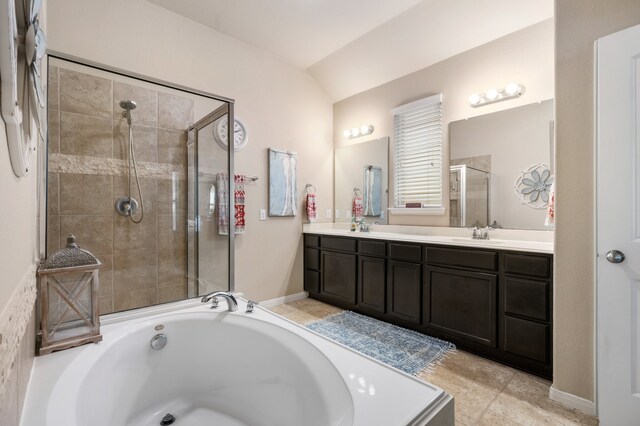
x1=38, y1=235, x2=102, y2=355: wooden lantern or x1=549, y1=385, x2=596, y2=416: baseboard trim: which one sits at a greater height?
x1=38, y1=235, x2=102, y2=355: wooden lantern

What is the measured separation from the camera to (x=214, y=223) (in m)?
2.43

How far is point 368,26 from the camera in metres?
3.08

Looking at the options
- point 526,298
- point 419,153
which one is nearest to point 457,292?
point 526,298

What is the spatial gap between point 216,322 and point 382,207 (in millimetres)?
2491

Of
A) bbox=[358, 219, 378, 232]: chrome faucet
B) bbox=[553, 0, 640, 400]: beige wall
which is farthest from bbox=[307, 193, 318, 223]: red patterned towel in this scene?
bbox=[553, 0, 640, 400]: beige wall

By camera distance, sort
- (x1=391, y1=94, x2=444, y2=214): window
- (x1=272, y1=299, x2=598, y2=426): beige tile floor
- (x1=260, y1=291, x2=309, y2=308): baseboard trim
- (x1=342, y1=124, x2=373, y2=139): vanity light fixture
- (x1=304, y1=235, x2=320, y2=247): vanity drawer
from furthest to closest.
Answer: (x1=342, y1=124, x2=373, y2=139): vanity light fixture
(x1=304, y1=235, x2=320, y2=247): vanity drawer
(x1=260, y1=291, x2=309, y2=308): baseboard trim
(x1=391, y1=94, x2=444, y2=214): window
(x1=272, y1=299, x2=598, y2=426): beige tile floor

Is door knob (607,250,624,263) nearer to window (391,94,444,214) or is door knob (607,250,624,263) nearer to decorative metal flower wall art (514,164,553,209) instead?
decorative metal flower wall art (514,164,553,209)

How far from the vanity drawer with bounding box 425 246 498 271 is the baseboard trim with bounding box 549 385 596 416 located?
78 cm

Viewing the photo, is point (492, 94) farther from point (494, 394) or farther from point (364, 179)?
point (494, 394)

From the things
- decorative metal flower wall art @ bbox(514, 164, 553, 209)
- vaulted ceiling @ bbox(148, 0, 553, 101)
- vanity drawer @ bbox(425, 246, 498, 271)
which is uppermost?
vaulted ceiling @ bbox(148, 0, 553, 101)

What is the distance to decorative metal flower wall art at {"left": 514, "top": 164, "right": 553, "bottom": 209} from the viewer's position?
2.49m

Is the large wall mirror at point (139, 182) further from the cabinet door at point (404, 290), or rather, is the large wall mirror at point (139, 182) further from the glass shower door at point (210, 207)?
the cabinet door at point (404, 290)

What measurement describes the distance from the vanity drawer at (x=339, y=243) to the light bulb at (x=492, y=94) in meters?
1.81

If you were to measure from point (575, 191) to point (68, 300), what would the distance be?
2563 mm
